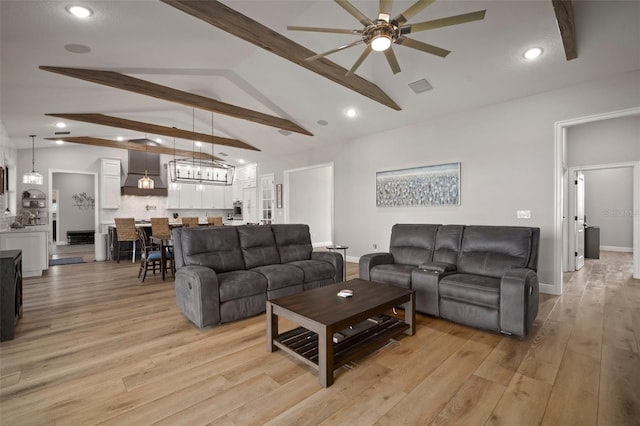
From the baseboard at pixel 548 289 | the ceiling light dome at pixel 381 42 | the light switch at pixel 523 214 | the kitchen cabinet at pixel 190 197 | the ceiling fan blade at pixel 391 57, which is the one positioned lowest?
the baseboard at pixel 548 289

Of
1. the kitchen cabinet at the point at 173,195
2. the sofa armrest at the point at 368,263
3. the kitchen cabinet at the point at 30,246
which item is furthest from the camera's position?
the kitchen cabinet at the point at 173,195

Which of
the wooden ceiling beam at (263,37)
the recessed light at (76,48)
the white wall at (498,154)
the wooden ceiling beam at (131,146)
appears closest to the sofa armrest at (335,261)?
the white wall at (498,154)

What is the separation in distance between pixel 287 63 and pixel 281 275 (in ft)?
10.6

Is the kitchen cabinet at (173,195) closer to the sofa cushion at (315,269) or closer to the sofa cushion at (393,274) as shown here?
the sofa cushion at (315,269)

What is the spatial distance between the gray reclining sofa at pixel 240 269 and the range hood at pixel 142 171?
7.00 metres

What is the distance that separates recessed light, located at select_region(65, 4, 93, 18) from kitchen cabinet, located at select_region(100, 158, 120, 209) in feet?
24.1

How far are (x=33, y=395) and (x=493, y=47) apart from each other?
536cm

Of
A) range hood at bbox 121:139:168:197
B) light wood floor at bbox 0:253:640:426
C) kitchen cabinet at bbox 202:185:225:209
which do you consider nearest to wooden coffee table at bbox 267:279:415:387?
light wood floor at bbox 0:253:640:426

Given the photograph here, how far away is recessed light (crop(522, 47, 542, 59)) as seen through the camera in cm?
351

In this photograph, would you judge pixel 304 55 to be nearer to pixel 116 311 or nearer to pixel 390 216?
pixel 390 216

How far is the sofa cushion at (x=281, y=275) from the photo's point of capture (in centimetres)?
349

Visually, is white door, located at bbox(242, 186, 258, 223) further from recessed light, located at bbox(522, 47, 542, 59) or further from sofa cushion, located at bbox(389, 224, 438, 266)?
recessed light, located at bbox(522, 47, 542, 59)

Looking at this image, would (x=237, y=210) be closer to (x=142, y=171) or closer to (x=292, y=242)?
(x=142, y=171)

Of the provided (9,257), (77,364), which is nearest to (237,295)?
(77,364)
